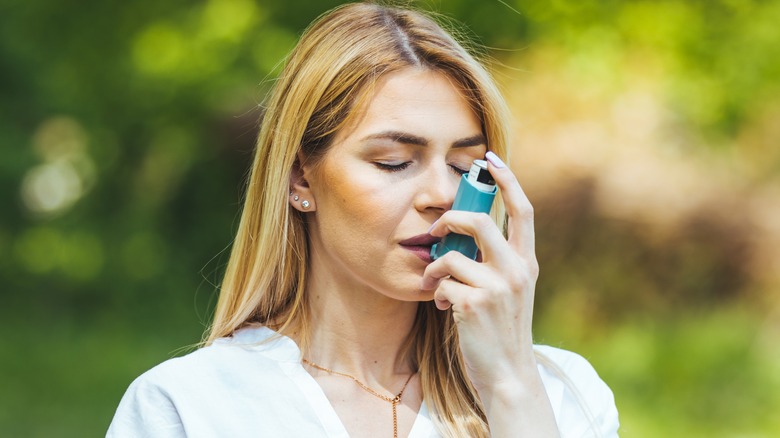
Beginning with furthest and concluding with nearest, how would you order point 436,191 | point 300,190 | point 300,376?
point 300,190
point 300,376
point 436,191

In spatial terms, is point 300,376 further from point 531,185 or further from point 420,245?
point 531,185

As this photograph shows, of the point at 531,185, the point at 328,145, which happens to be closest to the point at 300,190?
the point at 328,145

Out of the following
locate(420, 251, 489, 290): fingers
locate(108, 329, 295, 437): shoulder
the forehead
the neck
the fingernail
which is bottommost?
locate(108, 329, 295, 437): shoulder

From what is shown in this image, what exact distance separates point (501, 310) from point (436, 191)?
1.14ft

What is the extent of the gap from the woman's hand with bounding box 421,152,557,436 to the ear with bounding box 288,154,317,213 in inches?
19.3

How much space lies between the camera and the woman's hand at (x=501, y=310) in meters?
2.11

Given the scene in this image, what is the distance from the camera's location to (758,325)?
287 inches

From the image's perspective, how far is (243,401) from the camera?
7.70 ft

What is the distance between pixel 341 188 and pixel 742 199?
610 cm

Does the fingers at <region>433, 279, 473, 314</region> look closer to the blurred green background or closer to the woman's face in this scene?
the woman's face

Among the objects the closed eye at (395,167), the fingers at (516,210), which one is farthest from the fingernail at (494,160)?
the closed eye at (395,167)

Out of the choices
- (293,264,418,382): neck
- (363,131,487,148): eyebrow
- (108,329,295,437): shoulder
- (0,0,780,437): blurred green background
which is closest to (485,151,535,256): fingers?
(363,131,487,148): eyebrow

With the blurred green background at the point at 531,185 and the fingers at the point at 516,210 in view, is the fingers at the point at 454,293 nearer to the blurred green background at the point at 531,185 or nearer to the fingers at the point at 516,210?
the fingers at the point at 516,210

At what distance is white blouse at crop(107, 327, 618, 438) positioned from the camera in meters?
2.29
